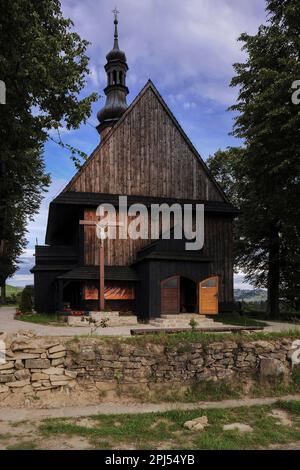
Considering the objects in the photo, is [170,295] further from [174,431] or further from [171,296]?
[174,431]

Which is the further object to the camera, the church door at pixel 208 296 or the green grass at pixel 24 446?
the church door at pixel 208 296

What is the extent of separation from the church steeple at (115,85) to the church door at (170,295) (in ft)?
66.7

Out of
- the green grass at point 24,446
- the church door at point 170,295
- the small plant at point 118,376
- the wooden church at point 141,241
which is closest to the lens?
the green grass at point 24,446

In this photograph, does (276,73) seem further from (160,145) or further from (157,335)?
(157,335)

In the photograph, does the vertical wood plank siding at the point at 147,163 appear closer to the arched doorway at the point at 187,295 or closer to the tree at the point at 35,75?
the arched doorway at the point at 187,295

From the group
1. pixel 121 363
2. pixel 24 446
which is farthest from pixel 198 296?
pixel 24 446

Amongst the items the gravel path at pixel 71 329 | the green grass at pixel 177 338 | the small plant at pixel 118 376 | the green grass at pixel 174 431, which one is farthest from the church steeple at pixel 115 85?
the green grass at pixel 174 431

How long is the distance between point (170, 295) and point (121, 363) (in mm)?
9860

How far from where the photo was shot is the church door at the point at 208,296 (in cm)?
2147

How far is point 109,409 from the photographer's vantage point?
10.2 m

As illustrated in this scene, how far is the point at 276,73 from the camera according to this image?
69.9ft

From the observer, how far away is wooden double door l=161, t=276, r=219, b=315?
21047mm

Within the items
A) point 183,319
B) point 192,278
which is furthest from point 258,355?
point 192,278

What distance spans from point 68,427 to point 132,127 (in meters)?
19.4
